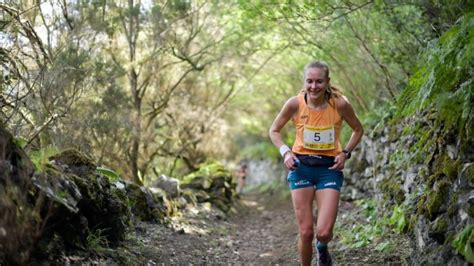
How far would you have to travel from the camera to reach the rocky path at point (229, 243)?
5957 millimetres

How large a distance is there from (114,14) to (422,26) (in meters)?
6.05

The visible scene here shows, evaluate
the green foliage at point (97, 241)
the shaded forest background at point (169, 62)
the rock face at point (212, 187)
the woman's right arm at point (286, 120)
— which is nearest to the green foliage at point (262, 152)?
→ the shaded forest background at point (169, 62)

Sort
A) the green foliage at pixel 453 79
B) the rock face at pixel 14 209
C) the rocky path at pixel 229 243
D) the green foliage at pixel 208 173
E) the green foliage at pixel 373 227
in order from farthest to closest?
1. the green foliage at pixel 208 173
2. the green foliage at pixel 373 227
3. the rocky path at pixel 229 243
4. the green foliage at pixel 453 79
5. the rock face at pixel 14 209

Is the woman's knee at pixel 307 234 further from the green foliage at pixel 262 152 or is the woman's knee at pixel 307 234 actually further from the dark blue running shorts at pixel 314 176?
the green foliage at pixel 262 152

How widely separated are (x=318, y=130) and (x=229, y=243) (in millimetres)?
4514

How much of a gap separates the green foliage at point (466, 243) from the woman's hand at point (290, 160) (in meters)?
1.60

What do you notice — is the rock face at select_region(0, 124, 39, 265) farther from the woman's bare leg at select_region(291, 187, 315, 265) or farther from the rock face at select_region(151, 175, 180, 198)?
the rock face at select_region(151, 175, 180, 198)

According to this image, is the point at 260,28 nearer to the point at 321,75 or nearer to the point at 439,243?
the point at 321,75

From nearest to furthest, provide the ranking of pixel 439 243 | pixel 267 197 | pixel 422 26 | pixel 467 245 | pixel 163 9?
pixel 467 245, pixel 439 243, pixel 422 26, pixel 163 9, pixel 267 197

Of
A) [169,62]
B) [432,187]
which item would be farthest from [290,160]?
[169,62]

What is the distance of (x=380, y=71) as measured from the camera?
9938mm

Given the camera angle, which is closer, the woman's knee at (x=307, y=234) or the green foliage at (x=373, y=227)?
the woman's knee at (x=307, y=234)

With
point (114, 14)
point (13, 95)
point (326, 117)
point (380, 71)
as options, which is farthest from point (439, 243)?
point (114, 14)

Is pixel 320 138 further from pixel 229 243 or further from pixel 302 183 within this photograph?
pixel 229 243
